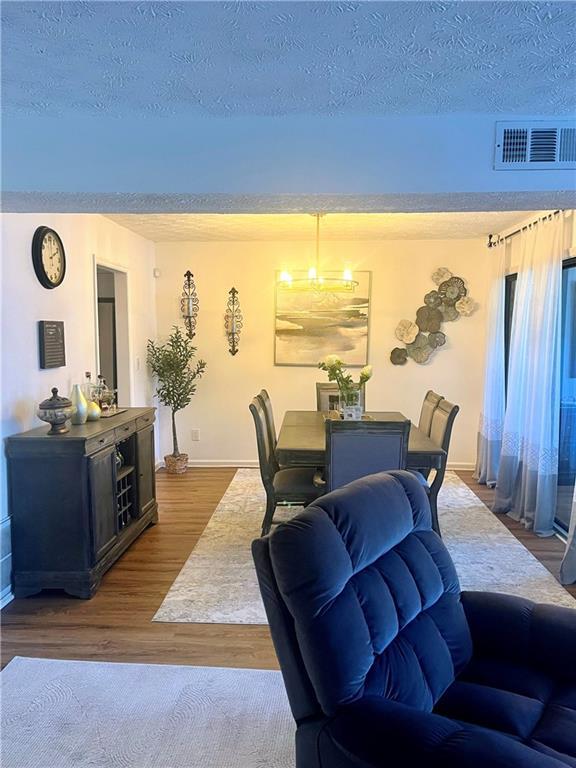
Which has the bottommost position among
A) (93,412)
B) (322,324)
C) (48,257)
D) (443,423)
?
(443,423)

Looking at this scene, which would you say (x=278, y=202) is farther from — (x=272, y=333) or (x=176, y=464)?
(x=176, y=464)

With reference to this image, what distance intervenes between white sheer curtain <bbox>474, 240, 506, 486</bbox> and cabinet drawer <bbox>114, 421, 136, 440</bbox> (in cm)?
347

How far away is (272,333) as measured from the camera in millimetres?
5945

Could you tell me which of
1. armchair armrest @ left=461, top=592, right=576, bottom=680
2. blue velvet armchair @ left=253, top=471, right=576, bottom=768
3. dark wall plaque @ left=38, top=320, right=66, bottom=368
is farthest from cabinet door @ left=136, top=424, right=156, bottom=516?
armchair armrest @ left=461, top=592, right=576, bottom=680

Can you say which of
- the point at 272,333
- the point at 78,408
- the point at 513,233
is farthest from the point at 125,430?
the point at 513,233

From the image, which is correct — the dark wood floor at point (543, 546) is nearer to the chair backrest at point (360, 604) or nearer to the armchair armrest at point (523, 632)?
the armchair armrest at point (523, 632)

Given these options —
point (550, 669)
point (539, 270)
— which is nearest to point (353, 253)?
point (539, 270)

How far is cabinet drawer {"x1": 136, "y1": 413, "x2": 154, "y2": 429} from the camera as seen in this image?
3936 millimetres

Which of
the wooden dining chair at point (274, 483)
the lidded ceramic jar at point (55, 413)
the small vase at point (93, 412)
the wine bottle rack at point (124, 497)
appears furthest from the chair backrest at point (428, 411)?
the lidded ceramic jar at point (55, 413)

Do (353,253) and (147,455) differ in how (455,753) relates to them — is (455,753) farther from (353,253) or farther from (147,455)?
(353,253)

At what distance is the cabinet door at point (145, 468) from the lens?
3.94m

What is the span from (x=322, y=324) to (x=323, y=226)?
4.03 ft

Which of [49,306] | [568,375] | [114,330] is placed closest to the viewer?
[49,306]

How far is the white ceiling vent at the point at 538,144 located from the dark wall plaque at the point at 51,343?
113 inches
